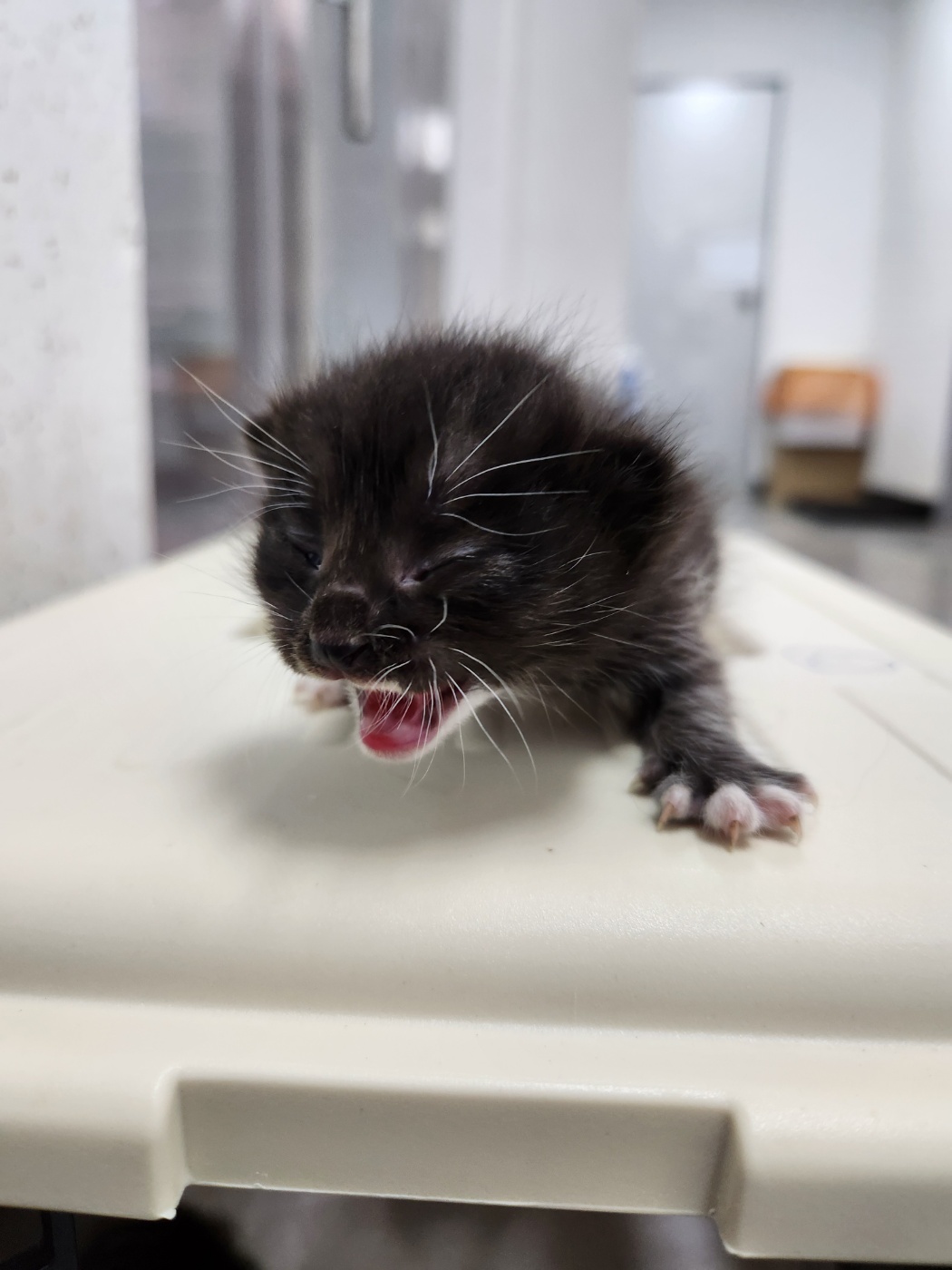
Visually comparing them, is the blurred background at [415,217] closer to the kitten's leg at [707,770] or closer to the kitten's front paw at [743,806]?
the kitten's leg at [707,770]

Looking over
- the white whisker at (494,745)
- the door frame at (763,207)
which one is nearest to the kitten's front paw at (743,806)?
the white whisker at (494,745)

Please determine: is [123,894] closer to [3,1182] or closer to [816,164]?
[3,1182]

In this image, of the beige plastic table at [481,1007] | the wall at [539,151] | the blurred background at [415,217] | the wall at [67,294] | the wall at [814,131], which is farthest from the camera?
the wall at [814,131]

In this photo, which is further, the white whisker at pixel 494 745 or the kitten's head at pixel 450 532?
the white whisker at pixel 494 745

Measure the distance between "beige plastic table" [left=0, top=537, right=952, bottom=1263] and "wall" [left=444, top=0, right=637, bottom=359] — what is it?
2.19m

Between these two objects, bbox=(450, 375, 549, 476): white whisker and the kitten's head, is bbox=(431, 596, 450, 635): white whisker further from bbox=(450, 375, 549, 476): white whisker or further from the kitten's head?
bbox=(450, 375, 549, 476): white whisker

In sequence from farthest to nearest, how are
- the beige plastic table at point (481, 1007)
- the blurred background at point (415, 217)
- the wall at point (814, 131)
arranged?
the wall at point (814, 131), the blurred background at point (415, 217), the beige plastic table at point (481, 1007)

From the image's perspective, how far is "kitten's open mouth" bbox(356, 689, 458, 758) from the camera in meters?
0.83

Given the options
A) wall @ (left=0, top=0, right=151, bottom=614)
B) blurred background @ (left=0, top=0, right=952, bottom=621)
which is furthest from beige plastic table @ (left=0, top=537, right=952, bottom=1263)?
wall @ (left=0, top=0, right=151, bottom=614)

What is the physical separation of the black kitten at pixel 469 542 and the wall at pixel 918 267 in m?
5.35

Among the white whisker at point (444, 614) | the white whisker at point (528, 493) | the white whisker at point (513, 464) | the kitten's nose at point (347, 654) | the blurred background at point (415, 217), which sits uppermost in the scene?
the blurred background at point (415, 217)

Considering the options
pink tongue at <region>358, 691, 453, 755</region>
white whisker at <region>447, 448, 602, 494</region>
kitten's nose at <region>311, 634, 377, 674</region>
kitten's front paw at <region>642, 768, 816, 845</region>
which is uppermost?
white whisker at <region>447, 448, 602, 494</region>

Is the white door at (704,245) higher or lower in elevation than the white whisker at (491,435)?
higher

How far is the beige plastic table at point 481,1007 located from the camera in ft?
2.02
